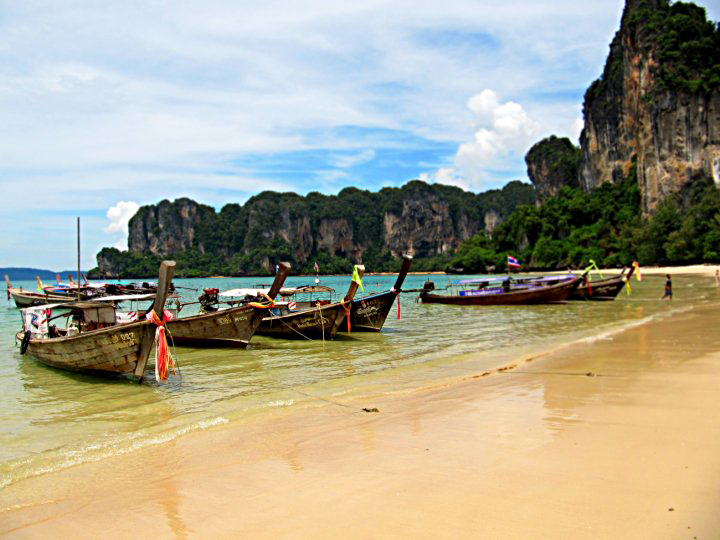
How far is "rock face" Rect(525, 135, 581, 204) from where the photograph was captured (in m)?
126

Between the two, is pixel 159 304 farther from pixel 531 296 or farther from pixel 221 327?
pixel 531 296

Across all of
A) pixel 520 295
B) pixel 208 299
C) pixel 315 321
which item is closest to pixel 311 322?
pixel 315 321

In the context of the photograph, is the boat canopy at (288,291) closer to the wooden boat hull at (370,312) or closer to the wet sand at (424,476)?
the wooden boat hull at (370,312)

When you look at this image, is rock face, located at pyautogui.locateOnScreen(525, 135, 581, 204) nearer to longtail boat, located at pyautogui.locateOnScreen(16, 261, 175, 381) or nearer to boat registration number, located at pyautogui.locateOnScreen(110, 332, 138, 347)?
longtail boat, located at pyautogui.locateOnScreen(16, 261, 175, 381)

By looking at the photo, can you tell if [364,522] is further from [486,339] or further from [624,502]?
[486,339]

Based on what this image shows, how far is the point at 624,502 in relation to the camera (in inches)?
164

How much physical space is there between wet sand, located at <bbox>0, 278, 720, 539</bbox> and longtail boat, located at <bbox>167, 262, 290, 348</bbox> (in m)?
7.60

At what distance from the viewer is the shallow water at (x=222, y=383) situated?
7.32 metres

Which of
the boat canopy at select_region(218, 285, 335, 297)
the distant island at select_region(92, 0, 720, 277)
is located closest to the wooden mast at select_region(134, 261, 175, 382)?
the boat canopy at select_region(218, 285, 335, 297)

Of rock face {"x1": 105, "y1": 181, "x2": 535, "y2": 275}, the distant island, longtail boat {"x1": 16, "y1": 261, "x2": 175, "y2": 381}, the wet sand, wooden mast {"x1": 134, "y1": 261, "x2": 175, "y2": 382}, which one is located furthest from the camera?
rock face {"x1": 105, "y1": 181, "x2": 535, "y2": 275}

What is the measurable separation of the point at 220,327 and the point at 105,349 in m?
5.00

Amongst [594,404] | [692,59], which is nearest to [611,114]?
[692,59]

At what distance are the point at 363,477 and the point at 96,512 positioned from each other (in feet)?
7.41

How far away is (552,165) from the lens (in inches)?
5153
